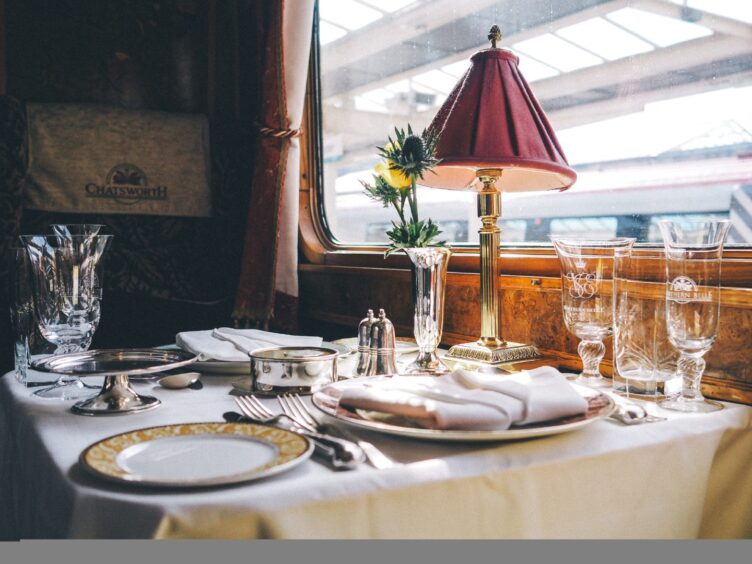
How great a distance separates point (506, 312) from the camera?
1.47 meters

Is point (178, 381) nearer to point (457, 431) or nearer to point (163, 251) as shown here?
point (457, 431)

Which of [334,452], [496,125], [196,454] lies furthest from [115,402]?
[496,125]

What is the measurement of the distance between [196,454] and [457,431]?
0.85ft

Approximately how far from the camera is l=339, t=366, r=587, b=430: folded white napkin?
67 cm

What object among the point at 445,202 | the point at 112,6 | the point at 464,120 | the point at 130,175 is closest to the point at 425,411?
the point at 464,120

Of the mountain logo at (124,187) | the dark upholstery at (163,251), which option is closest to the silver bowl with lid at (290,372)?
the dark upholstery at (163,251)

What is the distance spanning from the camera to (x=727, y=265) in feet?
3.53

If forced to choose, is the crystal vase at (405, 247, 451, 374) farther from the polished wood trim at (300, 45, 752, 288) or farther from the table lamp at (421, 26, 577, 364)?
the polished wood trim at (300, 45, 752, 288)

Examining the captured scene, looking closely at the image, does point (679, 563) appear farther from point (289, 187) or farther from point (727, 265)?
point (289, 187)

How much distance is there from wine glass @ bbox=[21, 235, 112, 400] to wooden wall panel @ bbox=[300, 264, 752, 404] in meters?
0.85

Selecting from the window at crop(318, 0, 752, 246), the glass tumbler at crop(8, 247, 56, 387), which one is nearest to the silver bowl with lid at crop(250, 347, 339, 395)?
the glass tumbler at crop(8, 247, 56, 387)

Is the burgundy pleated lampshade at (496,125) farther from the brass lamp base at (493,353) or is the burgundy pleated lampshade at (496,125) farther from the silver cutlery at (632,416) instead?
the silver cutlery at (632,416)

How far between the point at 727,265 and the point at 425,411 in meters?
0.68

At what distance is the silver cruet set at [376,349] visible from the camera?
3.53ft
